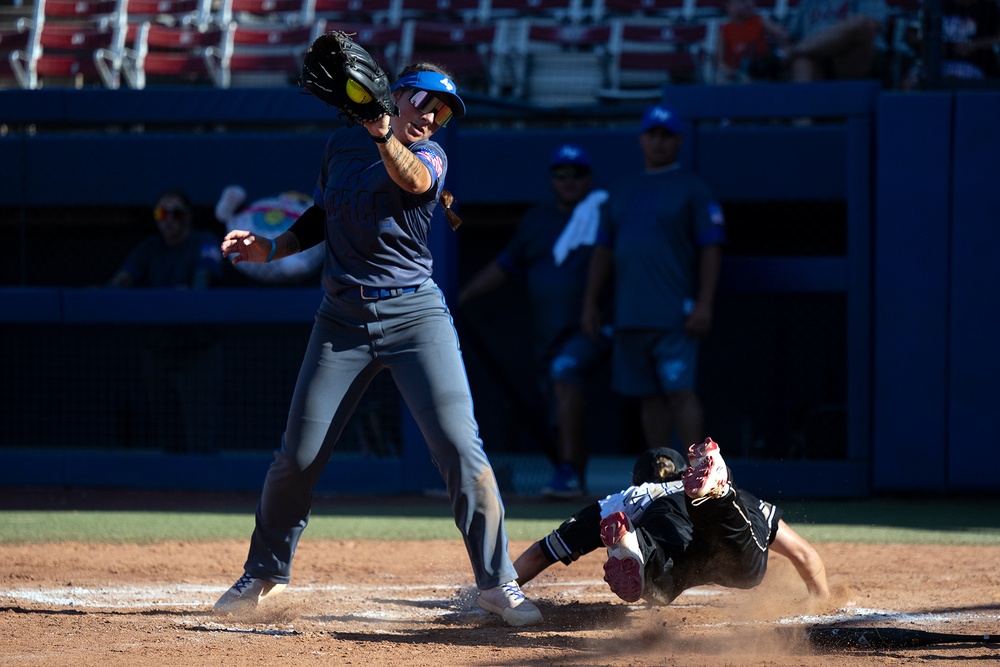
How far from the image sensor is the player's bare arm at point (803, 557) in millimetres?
3883

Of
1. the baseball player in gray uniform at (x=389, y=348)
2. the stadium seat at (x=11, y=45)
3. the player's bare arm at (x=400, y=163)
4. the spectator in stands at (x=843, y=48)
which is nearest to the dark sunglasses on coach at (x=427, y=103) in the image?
the baseball player in gray uniform at (x=389, y=348)

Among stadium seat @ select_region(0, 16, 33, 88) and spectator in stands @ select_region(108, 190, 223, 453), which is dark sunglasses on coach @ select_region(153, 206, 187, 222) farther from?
stadium seat @ select_region(0, 16, 33, 88)

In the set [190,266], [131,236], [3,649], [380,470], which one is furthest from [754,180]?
[3,649]

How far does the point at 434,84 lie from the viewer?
372cm

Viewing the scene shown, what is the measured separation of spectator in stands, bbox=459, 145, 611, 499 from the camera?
6996 millimetres

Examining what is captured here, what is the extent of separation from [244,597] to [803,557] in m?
1.83

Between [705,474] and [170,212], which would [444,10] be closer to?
[170,212]

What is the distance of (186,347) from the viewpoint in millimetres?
7578

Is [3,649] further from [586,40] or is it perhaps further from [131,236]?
[586,40]

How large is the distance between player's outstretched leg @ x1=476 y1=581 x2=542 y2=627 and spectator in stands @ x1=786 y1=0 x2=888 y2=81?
17.2 ft

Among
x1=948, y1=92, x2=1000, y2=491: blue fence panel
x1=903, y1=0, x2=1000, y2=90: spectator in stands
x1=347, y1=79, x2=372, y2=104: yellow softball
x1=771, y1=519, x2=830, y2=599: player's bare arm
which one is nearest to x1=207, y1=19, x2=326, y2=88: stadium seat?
x1=903, y1=0, x2=1000, y2=90: spectator in stands

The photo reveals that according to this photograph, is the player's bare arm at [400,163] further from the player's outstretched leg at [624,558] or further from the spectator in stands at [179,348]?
the spectator in stands at [179,348]

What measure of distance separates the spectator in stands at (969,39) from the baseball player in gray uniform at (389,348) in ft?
15.0

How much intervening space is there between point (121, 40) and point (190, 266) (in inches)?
210
